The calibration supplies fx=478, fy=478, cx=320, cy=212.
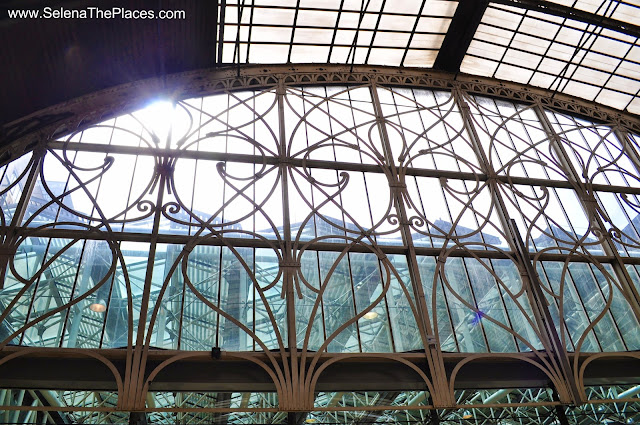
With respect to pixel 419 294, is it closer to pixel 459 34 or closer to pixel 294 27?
pixel 294 27

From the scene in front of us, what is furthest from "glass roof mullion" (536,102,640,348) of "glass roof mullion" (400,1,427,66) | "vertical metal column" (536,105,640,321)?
"glass roof mullion" (400,1,427,66)

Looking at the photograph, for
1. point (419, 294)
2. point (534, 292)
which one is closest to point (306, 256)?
point (419, 294)

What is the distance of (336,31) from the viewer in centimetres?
1297

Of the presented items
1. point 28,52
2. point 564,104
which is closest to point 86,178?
point 28,52

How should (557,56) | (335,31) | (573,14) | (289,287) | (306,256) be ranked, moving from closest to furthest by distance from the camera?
1. (289,287)
2. (306,256)
3. (573,14)
4. (335,31)
5. (557,56)

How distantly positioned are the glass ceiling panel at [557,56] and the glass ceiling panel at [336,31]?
137cm

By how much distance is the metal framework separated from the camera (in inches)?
304

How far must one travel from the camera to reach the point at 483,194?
37.0 feet

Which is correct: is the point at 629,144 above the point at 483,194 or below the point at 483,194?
above

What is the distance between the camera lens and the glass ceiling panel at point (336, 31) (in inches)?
486

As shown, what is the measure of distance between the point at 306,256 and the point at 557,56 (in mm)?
10320

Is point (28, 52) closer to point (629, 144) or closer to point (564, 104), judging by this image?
point (564, 104)

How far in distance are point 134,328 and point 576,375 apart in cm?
764

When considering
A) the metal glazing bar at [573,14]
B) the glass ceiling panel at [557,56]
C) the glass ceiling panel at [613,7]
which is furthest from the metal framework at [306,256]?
the glass ceiling panel at [613,7]
